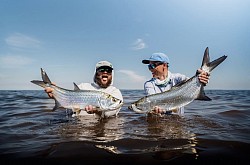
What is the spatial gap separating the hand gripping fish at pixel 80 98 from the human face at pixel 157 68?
146 cm

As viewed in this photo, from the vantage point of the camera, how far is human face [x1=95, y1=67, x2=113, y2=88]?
756 cm

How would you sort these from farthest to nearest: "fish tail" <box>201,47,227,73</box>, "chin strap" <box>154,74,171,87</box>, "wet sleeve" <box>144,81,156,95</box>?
1. "wet sleeve" <box>144,81,156,95</box>
2. "chin strap" <box>154,74,171,87</box>
3. "fish tail" <box>201,47,227,73</box>

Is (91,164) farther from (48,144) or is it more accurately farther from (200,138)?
(200,138)

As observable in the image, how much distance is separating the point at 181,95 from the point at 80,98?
9.87 feet

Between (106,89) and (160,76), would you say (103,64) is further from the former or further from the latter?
(160,76)

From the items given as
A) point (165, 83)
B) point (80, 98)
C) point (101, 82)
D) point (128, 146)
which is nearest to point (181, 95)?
point (165, 83)

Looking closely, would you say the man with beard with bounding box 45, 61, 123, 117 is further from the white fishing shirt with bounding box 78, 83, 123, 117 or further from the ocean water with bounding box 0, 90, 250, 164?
the ocean water with bounding box 0, 90, 250, 164

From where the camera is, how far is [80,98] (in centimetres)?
690

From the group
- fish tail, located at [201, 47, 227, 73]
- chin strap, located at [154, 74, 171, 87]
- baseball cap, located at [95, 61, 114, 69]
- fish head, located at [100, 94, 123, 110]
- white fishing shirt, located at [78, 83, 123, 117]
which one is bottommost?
fish head, located at [100, 94, 123, 110]

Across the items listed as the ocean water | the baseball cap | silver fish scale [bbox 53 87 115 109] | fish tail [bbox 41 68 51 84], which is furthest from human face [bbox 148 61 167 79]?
fish tail [bbox 41 68 51 84]

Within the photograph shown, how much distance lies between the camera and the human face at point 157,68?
7.02 meters

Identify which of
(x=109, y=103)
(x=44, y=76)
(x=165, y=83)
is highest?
(x=44, y=76)

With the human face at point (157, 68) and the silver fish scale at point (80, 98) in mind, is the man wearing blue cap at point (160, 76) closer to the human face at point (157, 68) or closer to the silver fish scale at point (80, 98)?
the human face at point (157, 68)

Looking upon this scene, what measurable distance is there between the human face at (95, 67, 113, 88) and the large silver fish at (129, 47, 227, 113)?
1.64m
